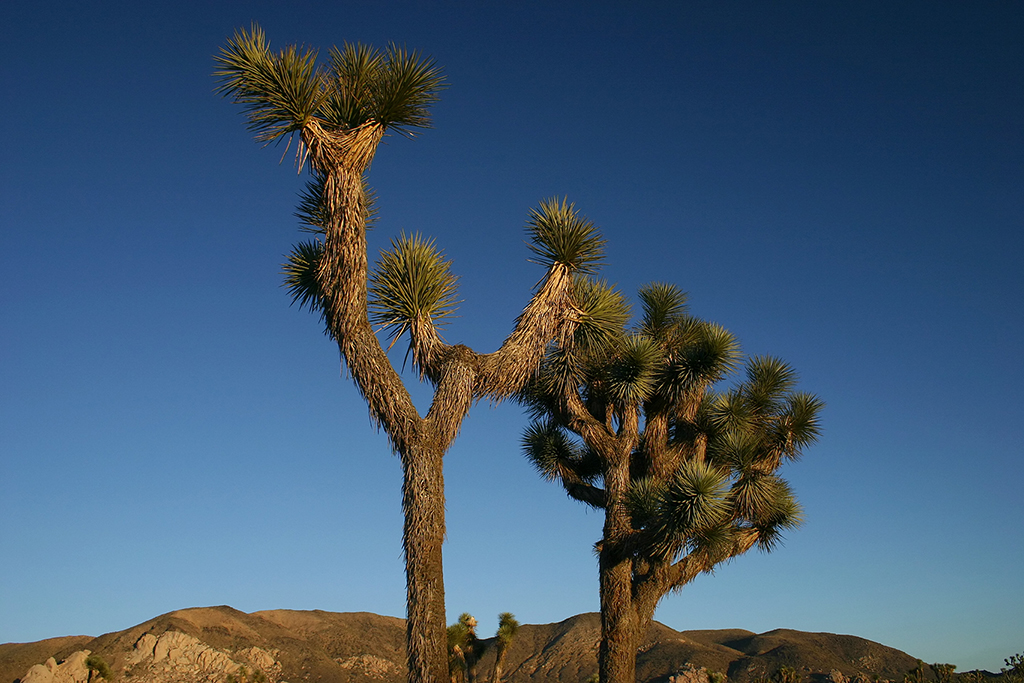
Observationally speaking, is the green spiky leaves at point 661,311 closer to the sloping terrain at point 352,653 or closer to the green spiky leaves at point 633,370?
the green spiky leaves at point 633,370

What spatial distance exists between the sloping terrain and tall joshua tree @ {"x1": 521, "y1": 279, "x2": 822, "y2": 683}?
3709 centimetres

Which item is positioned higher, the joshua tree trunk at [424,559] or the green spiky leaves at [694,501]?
the green spiky leaves at [694,501]

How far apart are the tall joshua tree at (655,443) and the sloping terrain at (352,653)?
1460 inches

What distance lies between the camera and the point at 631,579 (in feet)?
41.8

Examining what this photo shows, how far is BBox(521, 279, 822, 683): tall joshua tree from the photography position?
1199cm

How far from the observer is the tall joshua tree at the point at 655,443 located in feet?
39.3

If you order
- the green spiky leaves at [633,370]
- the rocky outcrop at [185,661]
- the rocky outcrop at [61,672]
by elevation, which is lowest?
the rocky outcrop at [61,672]

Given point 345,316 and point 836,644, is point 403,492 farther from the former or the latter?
point 836,644

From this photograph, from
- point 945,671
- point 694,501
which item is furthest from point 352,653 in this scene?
point 694,501

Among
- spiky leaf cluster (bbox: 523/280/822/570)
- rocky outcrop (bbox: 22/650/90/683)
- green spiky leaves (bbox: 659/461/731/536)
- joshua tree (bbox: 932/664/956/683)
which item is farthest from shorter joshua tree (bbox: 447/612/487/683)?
rocky outcrop (bbox: 22/650/90/683)

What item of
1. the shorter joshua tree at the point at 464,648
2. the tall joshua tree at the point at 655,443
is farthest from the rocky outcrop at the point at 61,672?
the tall joshua tree at the point at 655,443

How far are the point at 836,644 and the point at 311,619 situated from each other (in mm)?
38928

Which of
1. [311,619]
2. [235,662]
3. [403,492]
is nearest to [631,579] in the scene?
[403,492]

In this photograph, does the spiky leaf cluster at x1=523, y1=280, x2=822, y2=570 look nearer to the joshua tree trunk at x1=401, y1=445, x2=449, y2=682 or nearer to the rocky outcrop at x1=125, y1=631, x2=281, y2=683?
the joshua tree trunk at x1=401, y1=445, x2=449, y2=682
